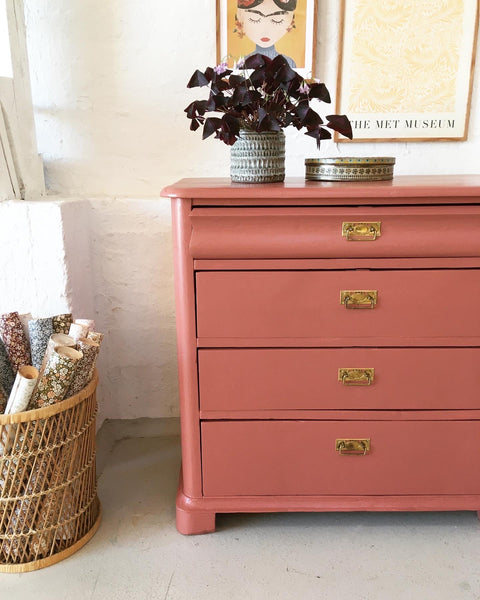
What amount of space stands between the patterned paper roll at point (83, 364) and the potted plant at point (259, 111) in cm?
64

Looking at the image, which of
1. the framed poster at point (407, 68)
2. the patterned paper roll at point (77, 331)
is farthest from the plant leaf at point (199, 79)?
the patterned paper roll at point (77, 331)

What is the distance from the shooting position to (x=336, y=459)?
1.52m

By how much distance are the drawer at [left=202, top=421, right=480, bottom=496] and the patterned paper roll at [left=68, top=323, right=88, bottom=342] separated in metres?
0.45

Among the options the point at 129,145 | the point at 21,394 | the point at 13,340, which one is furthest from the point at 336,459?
the point at 129,145

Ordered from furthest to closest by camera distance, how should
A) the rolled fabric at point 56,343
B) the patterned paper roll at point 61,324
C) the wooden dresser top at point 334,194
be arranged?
the patterned paper roll at point 61,324, the rolled fabric at point 56,343, the wooden dresser top at point 334,194

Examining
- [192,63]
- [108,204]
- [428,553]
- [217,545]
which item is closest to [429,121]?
[192,63]

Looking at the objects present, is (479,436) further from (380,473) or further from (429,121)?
(429,121)

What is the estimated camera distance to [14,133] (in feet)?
5.61

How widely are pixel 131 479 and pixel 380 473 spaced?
88cm

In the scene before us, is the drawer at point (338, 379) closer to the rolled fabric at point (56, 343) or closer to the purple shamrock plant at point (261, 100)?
the rolled fabric at point (56, 343)

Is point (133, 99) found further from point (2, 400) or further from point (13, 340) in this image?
point (2, 400)

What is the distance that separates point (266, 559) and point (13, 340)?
3.20 ft

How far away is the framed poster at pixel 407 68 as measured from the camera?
70.1 inches

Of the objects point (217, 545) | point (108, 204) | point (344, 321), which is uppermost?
point (108, 204)
